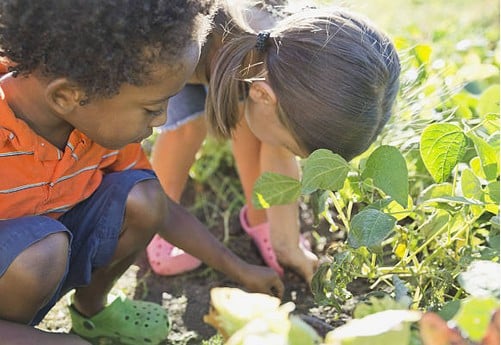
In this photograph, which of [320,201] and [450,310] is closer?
[450,310]

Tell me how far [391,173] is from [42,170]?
0.66 metres

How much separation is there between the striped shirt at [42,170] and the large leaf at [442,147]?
0.68m

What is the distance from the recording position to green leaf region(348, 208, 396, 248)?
1436 millimetres

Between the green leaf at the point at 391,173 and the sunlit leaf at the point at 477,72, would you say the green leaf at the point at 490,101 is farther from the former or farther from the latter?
the green leaf at the point at 391,173

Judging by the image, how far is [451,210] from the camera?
1567mm

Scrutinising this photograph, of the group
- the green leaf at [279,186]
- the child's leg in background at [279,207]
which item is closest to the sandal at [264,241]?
the child's leg in background at [279,207]

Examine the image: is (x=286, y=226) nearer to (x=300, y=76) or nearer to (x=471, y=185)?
(x=300, y=76)

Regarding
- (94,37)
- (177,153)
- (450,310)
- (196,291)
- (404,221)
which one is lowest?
(196,291)

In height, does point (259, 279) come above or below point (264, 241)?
above

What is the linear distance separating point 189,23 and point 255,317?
0.64 metres

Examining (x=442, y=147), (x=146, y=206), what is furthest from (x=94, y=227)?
(x=442, y=147)

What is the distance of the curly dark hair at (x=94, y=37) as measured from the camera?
1.43 m

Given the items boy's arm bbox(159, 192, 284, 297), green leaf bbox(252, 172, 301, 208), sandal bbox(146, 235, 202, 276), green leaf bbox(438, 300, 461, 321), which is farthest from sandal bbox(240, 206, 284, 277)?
green leaf bbox(438, 300, 461, 321)

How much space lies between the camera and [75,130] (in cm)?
166
